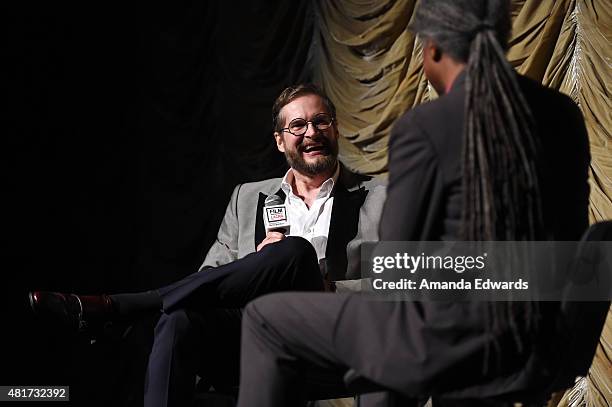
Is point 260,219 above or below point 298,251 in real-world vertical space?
above

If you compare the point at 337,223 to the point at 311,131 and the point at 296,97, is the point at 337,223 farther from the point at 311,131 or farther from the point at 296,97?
the point at 296,97

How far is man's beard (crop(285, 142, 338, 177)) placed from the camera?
3.29m

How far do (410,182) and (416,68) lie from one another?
2.42 m

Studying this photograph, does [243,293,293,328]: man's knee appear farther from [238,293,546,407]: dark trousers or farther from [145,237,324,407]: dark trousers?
[145,237,324,407]: dark trousers

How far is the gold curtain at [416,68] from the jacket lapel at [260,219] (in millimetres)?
861

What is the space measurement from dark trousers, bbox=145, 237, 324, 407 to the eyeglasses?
833mm

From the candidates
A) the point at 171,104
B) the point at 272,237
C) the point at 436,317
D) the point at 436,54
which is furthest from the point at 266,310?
the point at 171,104

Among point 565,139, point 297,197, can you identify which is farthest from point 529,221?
point 297,197

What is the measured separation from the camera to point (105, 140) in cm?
466

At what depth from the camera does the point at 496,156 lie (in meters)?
1.66

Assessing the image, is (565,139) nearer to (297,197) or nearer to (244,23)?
(297,197)

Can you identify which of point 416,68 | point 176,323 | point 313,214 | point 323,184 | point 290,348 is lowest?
point 290,348

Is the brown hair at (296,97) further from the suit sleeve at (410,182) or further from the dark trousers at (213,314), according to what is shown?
the suit sleeve at (410,182)

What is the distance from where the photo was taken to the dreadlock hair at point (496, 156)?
164cm
